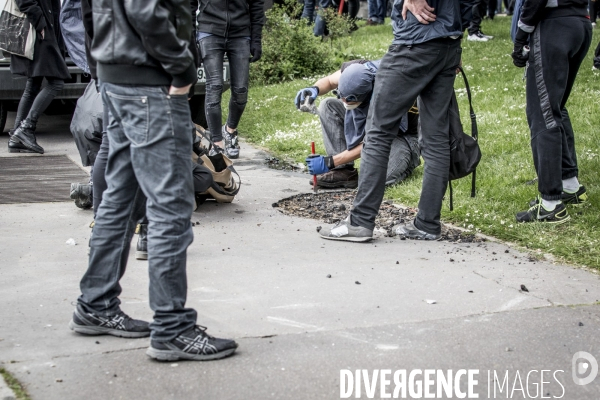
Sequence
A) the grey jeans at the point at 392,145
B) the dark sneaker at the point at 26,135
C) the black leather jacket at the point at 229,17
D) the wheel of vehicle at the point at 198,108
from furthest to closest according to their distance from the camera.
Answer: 1. the wheel of vehicle at the point at 198,108
2. the dark sneaker at the point at 26,135
3. the black leather jacket at the point at 229,17
4. the grey jeans at the point at 392,145

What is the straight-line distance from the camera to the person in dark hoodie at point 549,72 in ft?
18.8

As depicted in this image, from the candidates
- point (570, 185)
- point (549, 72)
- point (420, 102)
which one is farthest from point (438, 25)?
point (570, 185)

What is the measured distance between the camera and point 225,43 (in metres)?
8.52

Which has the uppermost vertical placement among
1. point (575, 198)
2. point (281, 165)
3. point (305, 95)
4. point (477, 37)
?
point (305, 95)

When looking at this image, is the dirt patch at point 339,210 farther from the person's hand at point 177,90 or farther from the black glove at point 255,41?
the person's hand at point 177,90

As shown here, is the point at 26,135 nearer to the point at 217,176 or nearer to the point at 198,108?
the point at 198,108

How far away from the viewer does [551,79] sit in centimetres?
577

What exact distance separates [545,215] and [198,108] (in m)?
4.97

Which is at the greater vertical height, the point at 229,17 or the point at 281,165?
the point at 229,17

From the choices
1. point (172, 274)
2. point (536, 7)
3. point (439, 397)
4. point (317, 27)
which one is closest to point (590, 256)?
point (536, 7)

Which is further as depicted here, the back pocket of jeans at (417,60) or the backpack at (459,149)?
the backpack at (459,149)

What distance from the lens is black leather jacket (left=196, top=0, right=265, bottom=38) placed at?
8344mm

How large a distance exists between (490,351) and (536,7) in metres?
2.75

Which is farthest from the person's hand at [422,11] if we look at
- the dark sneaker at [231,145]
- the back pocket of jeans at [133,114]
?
the dark sneaker at [231,145]
